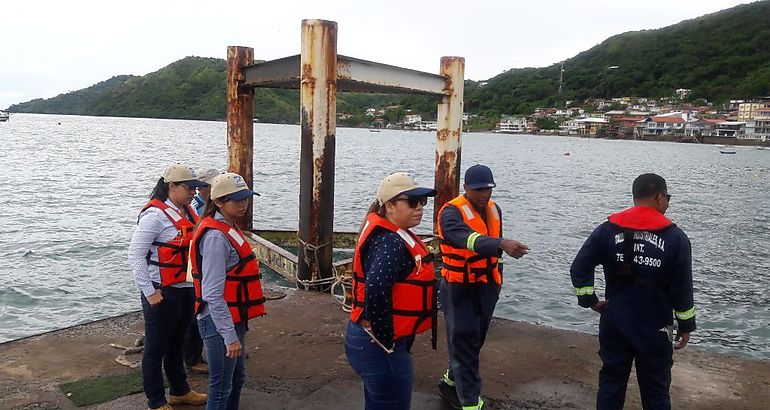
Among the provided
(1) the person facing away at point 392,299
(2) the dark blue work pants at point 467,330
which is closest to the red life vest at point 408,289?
(1) the person facing away at point 392,299

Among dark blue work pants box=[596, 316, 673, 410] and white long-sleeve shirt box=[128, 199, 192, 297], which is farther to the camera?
white long-sleeve shirt box=[128, 199, 192, 297]

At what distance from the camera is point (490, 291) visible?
4613 mm

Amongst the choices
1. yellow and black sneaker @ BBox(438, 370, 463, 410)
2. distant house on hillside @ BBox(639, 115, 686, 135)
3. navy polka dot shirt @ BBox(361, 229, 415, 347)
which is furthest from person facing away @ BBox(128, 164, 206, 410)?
distant house on hillside @ BBox(639, 115, 686, 135)

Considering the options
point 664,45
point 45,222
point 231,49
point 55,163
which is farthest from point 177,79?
point 231,49

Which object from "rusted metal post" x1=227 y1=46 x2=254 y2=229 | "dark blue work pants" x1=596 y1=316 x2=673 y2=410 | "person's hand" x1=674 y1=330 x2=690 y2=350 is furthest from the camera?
"rusted metal post" x1=227 y1=46 x2=254 y2=229

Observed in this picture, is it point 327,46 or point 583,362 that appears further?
point 327,46

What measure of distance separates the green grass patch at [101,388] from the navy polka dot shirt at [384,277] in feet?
9.68

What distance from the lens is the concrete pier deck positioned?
5035 mm

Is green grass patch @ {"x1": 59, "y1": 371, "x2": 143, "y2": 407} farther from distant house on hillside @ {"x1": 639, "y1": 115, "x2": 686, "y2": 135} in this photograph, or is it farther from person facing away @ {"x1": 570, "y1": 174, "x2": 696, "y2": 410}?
distant house on hillside @ {"x1": 639, "y1": 115, "x2": 686, "y2": 135}

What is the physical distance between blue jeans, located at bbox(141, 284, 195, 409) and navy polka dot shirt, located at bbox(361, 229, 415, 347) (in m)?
1.94

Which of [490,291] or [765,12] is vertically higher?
[765,12]

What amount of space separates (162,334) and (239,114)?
26.9 feet

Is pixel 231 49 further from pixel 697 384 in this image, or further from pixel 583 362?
pixel 697 384

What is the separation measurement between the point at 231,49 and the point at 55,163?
127 feet
